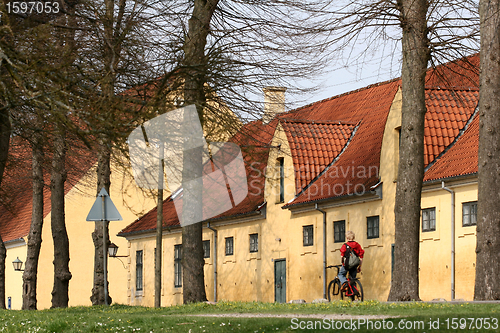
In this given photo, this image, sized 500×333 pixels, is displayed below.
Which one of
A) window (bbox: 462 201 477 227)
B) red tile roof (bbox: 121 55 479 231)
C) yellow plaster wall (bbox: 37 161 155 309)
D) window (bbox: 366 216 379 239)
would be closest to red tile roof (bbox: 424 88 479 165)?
red tile roof (bbox: 121 55 479 231)

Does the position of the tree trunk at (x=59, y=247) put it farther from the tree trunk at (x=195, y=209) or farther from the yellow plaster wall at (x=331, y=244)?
the yellow plaster wall at (x=331, y=244)

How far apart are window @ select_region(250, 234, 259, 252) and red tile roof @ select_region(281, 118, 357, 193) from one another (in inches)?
140

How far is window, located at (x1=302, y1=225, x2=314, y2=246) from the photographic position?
26.7 m

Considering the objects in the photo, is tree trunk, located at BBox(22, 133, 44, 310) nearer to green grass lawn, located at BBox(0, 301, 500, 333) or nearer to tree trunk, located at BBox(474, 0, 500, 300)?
green grass lawn, located at BBox(0, 301, 500, 333)

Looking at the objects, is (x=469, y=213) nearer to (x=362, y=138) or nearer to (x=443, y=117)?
(x=443, y=117)

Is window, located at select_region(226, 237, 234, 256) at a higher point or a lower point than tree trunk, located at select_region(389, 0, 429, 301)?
lower

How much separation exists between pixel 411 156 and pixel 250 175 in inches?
548

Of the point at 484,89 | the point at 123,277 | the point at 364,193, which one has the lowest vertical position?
the point at 123,277

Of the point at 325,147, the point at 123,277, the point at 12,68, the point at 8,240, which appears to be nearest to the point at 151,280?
the point at 123,277

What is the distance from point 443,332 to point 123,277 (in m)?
35.2

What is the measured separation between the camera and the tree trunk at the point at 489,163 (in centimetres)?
1382

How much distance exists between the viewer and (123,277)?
42000mm

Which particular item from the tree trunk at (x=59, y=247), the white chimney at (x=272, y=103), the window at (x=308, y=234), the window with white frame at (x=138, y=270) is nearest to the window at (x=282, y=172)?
the window at (x=308, y=234)

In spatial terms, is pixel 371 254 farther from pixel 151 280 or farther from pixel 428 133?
pixel 151 280
